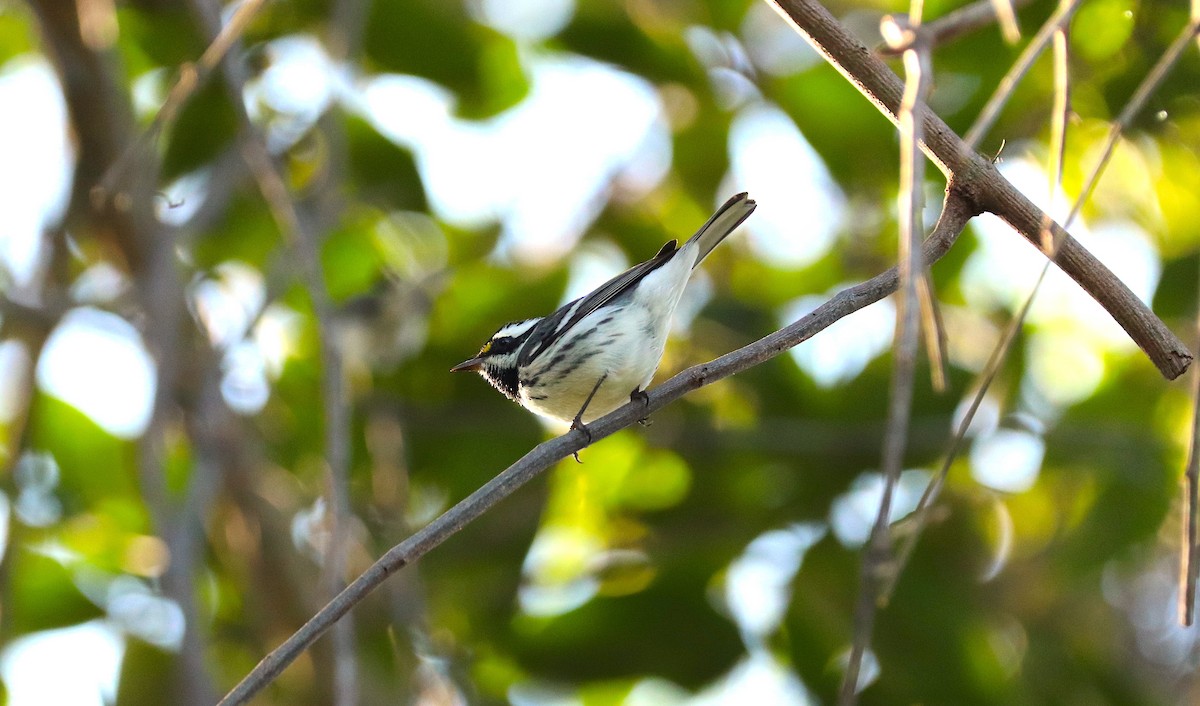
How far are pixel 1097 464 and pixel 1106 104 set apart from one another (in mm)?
1258

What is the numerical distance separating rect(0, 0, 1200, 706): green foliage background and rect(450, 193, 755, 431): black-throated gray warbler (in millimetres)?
826

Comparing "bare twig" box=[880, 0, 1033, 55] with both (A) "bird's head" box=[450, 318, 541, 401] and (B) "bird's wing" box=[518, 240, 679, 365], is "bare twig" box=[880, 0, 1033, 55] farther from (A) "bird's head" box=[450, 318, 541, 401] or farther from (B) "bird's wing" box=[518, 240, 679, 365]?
(A) "bird's head" box=[450, 318, 541, 401]

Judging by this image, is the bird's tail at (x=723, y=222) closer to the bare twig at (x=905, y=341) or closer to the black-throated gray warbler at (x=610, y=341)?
the black-throated gray warbler at (x=610, y=341)

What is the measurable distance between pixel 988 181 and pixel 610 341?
181cm

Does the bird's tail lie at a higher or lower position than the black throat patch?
higher

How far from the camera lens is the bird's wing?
3430mm

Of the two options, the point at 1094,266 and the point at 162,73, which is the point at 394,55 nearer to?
the point at 162,73

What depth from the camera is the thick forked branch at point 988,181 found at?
62.4 inches

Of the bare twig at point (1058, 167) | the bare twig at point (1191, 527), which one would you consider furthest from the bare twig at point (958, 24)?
the bare twig at point (1191, 527)

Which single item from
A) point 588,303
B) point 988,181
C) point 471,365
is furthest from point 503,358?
point 988,181

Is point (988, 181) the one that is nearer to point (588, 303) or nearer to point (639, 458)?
point (588, 303)

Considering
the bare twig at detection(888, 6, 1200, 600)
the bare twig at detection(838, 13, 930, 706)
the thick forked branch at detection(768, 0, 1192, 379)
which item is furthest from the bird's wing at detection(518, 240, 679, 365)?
the bare twig at detection(838, 13, 930, 706)

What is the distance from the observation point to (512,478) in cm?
182

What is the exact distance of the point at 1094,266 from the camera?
162cm
